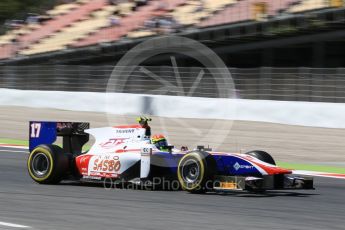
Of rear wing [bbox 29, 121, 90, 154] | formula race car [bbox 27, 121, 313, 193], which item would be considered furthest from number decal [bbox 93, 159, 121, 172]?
rear wing [bbox 29, 121, 90, 154]

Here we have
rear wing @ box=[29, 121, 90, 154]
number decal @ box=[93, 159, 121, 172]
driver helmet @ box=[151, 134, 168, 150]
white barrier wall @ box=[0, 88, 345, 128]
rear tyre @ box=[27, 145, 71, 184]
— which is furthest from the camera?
white barrier wall @ box=[0, 88, 345, 128]

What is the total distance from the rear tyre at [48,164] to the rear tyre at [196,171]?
1723mm

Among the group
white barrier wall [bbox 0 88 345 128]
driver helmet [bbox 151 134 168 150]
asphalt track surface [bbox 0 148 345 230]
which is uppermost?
white barrier wall [bbox 0 88 345 128]

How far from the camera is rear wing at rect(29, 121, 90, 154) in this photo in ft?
35.2

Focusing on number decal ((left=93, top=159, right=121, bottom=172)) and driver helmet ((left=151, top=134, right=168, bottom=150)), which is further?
number decal ((left=93, top=159, right=121, bottom=172))

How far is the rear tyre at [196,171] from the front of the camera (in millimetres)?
9172

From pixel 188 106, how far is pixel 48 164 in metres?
9.58

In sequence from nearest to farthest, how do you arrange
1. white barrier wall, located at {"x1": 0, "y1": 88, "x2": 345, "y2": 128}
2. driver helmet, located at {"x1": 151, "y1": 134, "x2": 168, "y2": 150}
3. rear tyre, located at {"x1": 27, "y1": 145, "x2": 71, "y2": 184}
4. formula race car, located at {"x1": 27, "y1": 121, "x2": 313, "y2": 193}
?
formula race car, located at {"x1": 27, "y1": 121, "x2": 313, "y2": 193} < driver helmet, located at {"x1": 151, "y1": 134, "x2": 168, "y2": 150} < rear tyre, located at {"x1": 27, "y1": 145, "x2": 71, "y2": 184} < white barrier wall, located at {"x1": 0, "y1": 88, "x2": 345, "y2": 128}

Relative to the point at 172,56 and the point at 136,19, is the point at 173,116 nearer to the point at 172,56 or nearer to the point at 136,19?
the point at 172,56

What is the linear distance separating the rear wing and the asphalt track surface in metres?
0.57

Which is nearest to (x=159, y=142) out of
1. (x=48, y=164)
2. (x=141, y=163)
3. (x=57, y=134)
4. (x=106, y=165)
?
(x=141, y=163)

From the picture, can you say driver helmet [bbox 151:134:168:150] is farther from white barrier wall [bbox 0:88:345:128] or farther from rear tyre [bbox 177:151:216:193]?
white barrier wall [bbox 0:88:345:128]

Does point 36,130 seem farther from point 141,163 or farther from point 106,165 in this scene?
point 141,163

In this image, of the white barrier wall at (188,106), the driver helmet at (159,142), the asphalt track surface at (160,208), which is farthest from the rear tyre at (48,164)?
the white barrier wall at (188,106)
